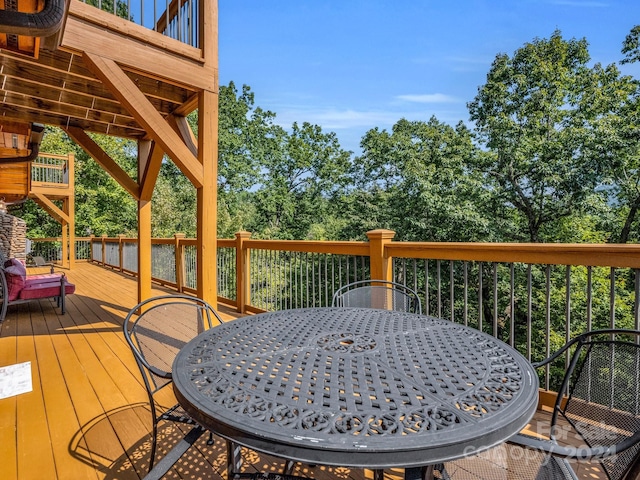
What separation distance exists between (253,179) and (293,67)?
23.9 feet

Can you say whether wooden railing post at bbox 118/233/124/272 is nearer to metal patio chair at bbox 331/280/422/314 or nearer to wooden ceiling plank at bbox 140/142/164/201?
wooden ceiling plank at bbox 140/142/164/201

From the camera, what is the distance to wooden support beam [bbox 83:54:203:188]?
8.50ft

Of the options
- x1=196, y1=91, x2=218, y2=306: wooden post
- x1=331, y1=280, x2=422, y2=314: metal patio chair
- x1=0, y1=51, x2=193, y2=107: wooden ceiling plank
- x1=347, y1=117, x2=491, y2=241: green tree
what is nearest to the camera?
x1=331, y1=280, x2=422, y2=314: metal patio chair

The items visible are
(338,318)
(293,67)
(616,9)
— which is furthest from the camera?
(293,67)

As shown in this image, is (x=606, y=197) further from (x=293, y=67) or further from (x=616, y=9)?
(x=293, y=67)

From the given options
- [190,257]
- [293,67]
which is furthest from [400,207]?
[293,67]

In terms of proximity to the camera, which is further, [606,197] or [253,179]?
[253,179]

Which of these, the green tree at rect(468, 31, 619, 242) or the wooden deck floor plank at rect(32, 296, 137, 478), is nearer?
the wooden deck floor plank at rect(32, 296, 137, 478)


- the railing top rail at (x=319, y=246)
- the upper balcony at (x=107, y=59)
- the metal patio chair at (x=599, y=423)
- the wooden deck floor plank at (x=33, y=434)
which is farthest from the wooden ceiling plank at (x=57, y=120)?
the metal patio chair at (x=599, y=423)

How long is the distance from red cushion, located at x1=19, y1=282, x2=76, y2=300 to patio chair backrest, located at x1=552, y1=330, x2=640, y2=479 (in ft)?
19.0

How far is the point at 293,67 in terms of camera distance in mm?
20812

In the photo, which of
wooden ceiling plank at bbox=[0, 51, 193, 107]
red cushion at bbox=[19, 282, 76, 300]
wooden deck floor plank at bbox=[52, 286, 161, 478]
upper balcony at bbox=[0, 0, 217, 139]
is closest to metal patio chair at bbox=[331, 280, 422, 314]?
wooden deck floor plank at bbox=[52, 286, 161, 478]

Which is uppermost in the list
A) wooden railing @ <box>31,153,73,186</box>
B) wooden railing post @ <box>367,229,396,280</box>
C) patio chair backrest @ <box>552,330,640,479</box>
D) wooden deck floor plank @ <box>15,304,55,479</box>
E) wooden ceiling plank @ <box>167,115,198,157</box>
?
wooden railing @ <box>31,153,73,186</box>

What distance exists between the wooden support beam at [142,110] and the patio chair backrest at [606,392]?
2.95 meters
